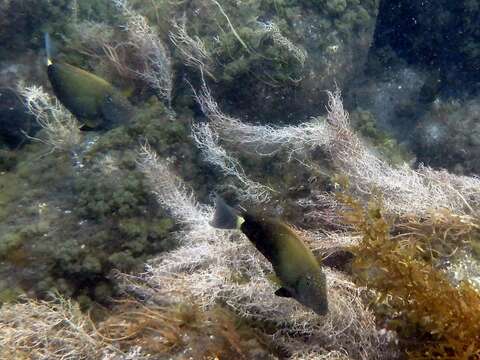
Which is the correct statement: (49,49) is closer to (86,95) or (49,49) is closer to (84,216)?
(86,95)

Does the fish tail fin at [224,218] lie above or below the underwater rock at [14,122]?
above

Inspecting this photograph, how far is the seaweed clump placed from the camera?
2439 millimetres

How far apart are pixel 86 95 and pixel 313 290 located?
192 cm

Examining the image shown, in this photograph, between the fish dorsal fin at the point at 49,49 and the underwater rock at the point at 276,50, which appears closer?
the fish dorsal fin at the point at 49,49

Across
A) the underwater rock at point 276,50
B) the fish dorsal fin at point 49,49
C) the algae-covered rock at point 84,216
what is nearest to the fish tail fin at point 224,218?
the fish dorsal fin at point 49,49

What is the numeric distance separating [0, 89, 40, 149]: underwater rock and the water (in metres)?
0.02

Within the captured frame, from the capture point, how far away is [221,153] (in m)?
4.28

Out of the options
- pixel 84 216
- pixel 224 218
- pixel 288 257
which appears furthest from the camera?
pixel 84 216

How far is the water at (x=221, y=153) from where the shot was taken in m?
3.07

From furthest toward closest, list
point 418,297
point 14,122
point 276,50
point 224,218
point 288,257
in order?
point 14,122
point 276,50
point 418,297
point 288,257
point 224,218

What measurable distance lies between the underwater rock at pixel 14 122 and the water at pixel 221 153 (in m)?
0.02

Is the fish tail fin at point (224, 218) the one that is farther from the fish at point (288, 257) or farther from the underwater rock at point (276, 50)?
the underwater rock at point (276, 50)

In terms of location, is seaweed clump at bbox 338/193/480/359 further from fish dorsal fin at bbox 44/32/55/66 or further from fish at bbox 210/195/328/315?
fish dorsal fin at bbox 44/32/55/66

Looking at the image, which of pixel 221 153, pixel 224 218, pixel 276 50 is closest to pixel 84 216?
pixel 221 153
